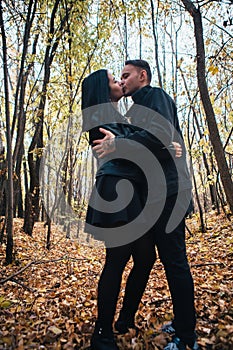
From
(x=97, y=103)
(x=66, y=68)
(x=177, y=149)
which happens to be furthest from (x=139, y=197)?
(x=66, y=68)

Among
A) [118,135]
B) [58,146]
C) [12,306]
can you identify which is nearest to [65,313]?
[12,306]

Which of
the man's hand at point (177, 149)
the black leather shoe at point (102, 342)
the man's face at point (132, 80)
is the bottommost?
the black leather shoe at point (102, 342)

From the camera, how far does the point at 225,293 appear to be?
7.22 ft

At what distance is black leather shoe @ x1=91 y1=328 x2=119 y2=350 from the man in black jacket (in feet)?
0.99

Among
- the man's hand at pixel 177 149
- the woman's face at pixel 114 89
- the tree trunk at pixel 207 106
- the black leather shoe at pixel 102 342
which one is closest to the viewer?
the black leather shoe at pixel 102 342

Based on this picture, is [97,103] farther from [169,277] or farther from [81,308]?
[81,308]

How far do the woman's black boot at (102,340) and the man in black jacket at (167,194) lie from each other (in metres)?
0.30

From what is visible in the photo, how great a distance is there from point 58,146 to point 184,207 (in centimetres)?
702

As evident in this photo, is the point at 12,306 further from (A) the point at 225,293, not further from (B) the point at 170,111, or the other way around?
(B) the point at 170,111

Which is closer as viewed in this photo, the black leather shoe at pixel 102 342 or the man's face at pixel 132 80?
the black leather shoe at pixel 102 342

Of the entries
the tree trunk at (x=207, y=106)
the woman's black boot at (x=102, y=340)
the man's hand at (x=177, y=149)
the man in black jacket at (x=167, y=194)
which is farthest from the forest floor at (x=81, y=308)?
the man's hand at (x=177, y=149)

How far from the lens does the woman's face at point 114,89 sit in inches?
65.4

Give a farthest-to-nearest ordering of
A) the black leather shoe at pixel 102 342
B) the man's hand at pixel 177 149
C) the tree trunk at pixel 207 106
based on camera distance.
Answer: the tree trunk at pixel 207 106
the man's hand at pixel 177 149
the black leather shoe at pixel 102 342

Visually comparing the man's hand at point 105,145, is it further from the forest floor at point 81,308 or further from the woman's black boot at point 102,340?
the forest floor at point 81,308
